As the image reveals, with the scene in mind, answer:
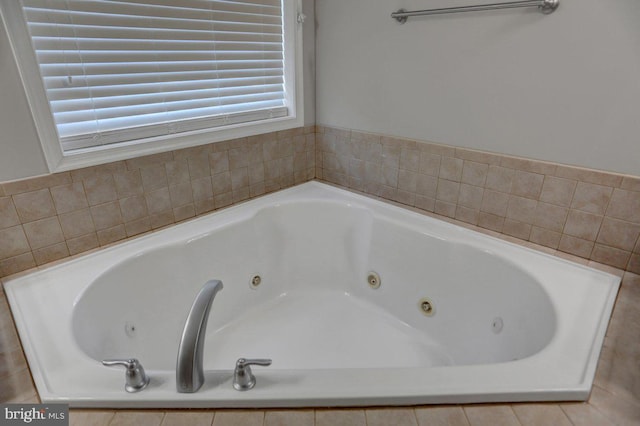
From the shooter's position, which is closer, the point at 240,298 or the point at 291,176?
the point at 240,298

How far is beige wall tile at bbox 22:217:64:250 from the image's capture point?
4.07 ft

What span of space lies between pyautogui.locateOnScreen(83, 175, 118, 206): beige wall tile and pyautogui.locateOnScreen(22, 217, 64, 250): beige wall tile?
0.45 ft

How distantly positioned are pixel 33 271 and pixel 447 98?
1.72m

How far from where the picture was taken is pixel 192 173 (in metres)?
1.61

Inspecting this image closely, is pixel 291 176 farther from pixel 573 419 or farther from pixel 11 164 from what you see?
pixel 573 419

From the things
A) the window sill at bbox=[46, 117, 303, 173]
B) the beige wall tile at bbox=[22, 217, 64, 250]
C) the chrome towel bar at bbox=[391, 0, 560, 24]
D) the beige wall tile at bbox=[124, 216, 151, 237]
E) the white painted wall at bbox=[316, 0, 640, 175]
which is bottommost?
the beige wall tile at bbox=[124, 216, 151, 237]

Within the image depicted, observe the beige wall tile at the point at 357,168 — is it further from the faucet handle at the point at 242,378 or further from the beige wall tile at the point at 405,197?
the faucet handle at the point at 242,378

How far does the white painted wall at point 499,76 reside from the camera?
3.68ft

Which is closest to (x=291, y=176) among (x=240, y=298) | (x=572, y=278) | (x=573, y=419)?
(x=240, y=298)

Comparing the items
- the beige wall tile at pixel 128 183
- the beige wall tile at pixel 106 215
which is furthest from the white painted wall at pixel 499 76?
the beige wall tile at pixel 106 215

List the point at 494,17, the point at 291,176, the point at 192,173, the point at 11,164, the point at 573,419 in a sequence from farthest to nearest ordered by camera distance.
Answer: the point at 291,176 → the point at 192,173 → the point at 494,17 → the point at 11,164 → the point at 573,419

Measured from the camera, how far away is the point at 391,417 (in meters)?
0.79

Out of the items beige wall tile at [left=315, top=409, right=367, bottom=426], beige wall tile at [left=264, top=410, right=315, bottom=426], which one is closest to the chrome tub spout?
beige wall tile at [left=264, top=410, right=315, bottom=426]

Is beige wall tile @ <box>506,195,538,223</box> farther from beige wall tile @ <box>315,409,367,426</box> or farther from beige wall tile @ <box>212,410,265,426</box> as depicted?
beige wall tile @ <box>212,410,265,426</box>
